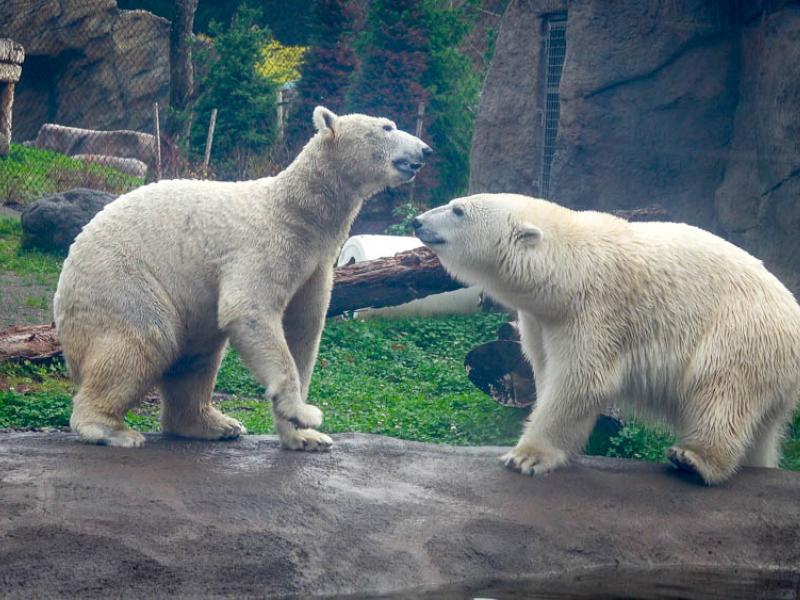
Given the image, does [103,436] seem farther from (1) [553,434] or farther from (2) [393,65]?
(2) [393,65]

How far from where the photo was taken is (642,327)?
4680mm

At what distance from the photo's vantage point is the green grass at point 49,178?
12.3 metres

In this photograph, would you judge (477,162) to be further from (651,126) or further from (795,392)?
(795,392)

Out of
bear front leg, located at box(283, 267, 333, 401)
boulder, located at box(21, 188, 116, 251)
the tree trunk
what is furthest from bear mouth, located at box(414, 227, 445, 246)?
the tree trunk

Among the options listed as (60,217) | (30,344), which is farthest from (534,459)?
(60,217)

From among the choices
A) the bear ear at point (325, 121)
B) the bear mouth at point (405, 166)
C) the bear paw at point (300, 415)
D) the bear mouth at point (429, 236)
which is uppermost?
the bear ear at point (325, 121)

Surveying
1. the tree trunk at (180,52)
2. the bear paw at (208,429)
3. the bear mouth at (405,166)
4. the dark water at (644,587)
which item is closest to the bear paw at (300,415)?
the bear paw at (208,429)

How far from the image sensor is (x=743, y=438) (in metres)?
4.52

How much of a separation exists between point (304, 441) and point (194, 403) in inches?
25.5

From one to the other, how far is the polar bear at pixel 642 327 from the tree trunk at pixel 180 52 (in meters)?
16.2

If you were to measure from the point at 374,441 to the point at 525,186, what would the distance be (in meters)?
5.37

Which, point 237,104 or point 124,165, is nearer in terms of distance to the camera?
point 124,165

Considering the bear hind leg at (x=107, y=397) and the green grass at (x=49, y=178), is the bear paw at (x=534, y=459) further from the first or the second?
the green grass at (x=49, y=178)

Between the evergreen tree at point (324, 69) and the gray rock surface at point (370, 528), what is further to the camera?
the evergreen tree at point (324, 69)
